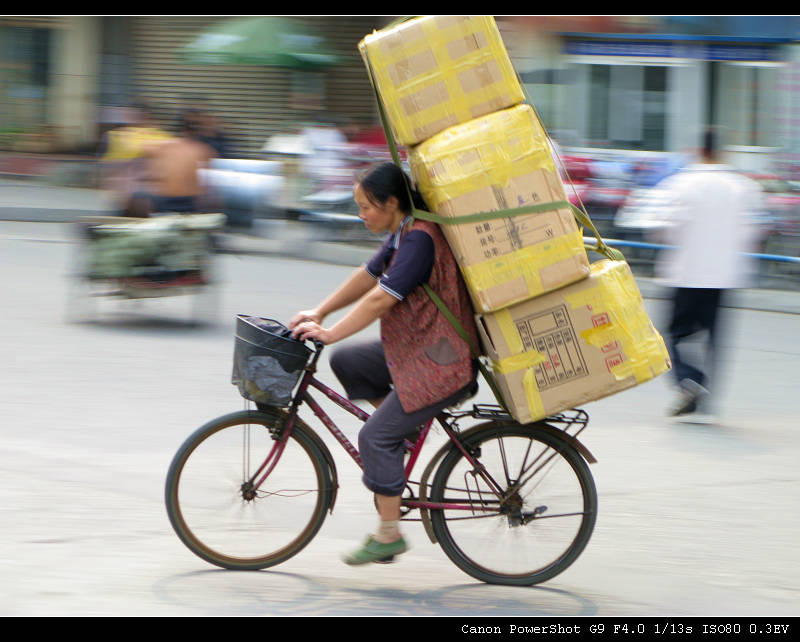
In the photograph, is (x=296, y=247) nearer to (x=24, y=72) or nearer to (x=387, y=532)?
(x=387, y=532)

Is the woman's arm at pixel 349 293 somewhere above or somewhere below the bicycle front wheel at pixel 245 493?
above

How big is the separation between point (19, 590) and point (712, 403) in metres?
4.77

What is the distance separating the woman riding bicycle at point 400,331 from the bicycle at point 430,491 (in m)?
0.13

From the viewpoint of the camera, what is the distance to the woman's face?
4215mm

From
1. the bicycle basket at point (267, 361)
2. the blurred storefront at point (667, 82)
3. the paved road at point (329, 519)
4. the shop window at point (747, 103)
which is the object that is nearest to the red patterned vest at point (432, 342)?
the bicycle basket at point (267, 361)

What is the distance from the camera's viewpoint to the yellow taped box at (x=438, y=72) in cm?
406

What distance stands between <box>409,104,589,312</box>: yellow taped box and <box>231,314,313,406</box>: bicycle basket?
70cm

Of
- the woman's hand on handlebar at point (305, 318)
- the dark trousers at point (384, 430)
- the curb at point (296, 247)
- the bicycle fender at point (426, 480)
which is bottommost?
the bicycle fender at point (426, 480)

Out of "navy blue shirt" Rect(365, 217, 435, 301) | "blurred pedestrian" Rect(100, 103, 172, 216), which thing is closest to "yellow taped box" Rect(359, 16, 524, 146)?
"navy blue shirt" Rect(365, 217, 435, 301)

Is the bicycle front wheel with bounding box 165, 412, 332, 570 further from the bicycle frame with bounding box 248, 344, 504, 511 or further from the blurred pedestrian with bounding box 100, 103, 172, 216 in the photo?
the blurred pedestrian with bounding box 100, 103, 172, 216

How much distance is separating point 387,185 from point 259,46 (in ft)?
45.1

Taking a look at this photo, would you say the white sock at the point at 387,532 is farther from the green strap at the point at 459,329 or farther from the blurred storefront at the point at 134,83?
the blurred storefront at the point at 134,83

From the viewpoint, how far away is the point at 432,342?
14.0 feet

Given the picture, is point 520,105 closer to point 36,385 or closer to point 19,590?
point 19,590
